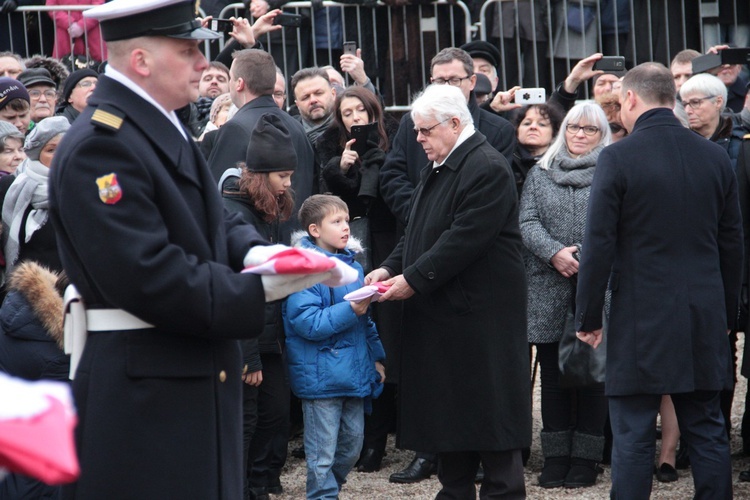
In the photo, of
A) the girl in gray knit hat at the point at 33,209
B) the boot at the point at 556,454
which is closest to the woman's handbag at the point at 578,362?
the boot at the point at 556,454

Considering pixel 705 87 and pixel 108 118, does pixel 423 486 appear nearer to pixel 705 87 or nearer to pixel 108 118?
pixel 705 87

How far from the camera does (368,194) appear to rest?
629 centimetres

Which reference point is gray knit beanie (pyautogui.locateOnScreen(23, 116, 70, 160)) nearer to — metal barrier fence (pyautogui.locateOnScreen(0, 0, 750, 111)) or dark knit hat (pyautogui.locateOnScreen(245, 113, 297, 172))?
dark knit hat (pyautogui.locateOnScreen(245, 113, 297, 172))

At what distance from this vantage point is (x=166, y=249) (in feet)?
8.69

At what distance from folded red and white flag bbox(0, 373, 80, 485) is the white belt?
114 cm

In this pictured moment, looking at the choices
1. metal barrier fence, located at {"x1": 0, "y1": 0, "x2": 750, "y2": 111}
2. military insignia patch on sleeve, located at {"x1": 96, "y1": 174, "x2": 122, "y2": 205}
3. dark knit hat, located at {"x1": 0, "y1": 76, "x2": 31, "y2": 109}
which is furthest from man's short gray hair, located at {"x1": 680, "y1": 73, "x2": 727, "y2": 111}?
military insignia patch on sleeve, located at {"x1": 96, "y1": 174, "x2": 122, "y2": 205}

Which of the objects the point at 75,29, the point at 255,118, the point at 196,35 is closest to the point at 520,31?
the point at 75,29

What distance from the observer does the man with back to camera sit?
8.68ft

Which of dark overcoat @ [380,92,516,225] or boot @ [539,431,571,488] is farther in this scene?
dark overcoat @ [380,92,516,225]

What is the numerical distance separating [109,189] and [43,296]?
1689 millimetres

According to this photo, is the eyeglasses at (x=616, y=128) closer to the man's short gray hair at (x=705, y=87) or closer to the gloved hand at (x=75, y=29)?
the man's short gray hair at (x=705, y=87)

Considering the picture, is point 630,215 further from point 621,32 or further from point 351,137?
point 621,32

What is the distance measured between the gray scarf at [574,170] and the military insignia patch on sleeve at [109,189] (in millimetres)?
3644

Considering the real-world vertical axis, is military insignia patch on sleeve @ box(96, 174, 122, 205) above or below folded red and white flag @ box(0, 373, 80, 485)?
above
